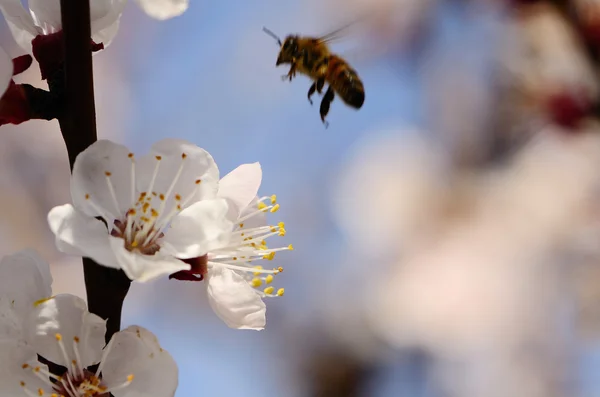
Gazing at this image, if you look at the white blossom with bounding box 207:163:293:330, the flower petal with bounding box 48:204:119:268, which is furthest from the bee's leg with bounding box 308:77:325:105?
the flower petal with bounding box 48:204:119:268

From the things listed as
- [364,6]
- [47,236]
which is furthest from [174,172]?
[364,6]

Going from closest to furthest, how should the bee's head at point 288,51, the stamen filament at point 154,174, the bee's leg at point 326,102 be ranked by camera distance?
the stamen filament at point 154,174 < the bee's leg at point 326,102 < the bee's head at point 288,51

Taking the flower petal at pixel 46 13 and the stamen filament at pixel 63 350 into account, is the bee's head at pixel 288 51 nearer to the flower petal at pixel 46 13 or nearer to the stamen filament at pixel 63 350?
the flower petal at pixel 46 13

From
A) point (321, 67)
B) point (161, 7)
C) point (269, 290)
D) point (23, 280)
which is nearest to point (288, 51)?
point (321, 67)

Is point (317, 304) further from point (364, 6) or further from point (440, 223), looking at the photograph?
point (364, 6)

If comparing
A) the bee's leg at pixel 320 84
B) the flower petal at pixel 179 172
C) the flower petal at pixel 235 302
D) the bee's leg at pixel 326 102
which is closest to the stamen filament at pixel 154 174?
the flower petal at pixel 179 172

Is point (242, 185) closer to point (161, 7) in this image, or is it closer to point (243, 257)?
point (243, 257)
